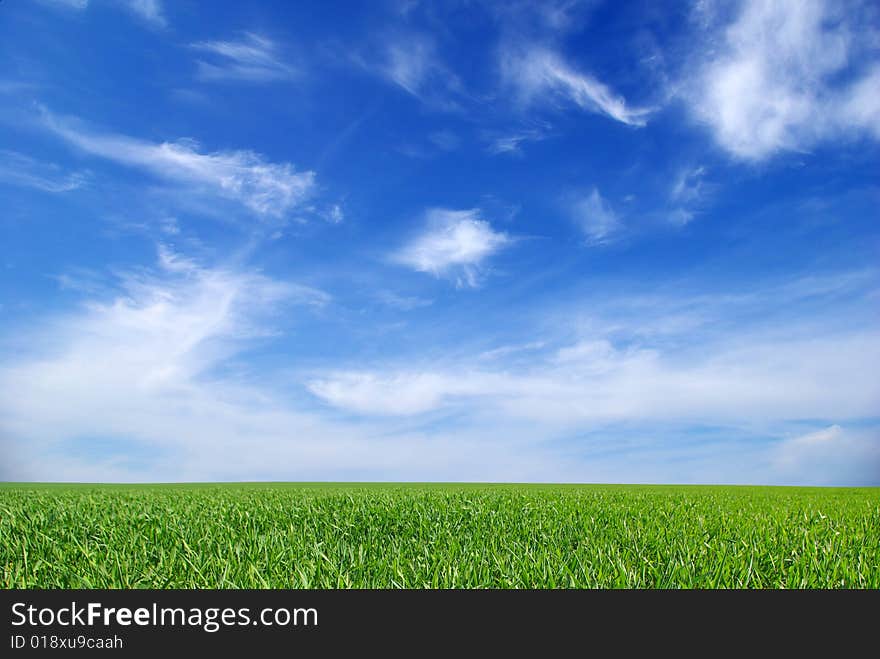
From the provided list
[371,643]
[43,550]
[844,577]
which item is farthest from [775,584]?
[43,550]

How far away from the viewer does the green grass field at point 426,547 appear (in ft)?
15.3

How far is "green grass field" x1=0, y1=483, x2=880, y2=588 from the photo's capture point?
4.66 meters

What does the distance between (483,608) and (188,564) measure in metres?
3.17

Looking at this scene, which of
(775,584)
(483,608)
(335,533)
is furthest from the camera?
(335,533)

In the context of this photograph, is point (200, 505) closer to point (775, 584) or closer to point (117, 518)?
point (117, 518)

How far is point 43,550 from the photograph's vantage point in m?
5.89

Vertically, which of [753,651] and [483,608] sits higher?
[483,608]

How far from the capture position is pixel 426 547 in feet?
18.9

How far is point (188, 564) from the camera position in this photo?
16.2ft

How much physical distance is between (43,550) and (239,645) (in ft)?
14.5

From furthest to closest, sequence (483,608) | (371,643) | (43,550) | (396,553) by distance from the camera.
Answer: (43,550), (396,553), (483,608), (371,643)

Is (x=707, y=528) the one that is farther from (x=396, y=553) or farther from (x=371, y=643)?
(x=371, y=643)

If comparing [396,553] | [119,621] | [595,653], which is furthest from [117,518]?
[595,653]

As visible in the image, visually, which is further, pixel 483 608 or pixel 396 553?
pixel 396 553
